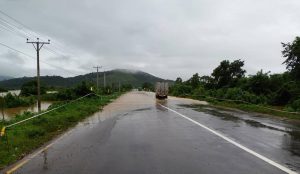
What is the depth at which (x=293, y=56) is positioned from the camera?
44.9m

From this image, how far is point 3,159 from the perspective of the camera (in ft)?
34.4

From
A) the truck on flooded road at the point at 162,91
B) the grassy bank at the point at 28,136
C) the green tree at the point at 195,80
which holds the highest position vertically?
the green tree at the point at 195,80

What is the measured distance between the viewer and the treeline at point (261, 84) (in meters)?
44.8

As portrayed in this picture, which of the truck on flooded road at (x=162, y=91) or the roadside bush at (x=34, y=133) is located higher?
the truck on flooded road at (x=162, y=91)

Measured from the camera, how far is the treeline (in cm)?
4484

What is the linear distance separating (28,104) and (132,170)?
84.0 meters

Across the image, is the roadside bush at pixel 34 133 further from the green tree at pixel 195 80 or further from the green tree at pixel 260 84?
the green tree at pixel 195 80

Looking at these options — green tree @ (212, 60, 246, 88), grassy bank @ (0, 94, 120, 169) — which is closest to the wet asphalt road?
grassy bank @ (0, 94, 120, 169)

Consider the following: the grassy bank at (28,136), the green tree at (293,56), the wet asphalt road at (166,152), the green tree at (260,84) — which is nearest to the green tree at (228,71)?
the green tree at (260,84)

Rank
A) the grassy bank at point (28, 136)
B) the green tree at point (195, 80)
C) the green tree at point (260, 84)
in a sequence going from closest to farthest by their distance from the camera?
1. the grassy bank at point (28, 136)
2. the green tree at point (260, 84)
3. the green tree at point (195, 80)

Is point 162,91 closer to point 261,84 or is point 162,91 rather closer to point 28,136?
point 261,84

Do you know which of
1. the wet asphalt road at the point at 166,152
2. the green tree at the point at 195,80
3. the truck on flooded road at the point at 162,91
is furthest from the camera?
the green tree at the point at 195,80

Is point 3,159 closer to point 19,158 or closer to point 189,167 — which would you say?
point 19,158

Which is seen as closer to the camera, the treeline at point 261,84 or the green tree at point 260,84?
the treeline at point 261,84
